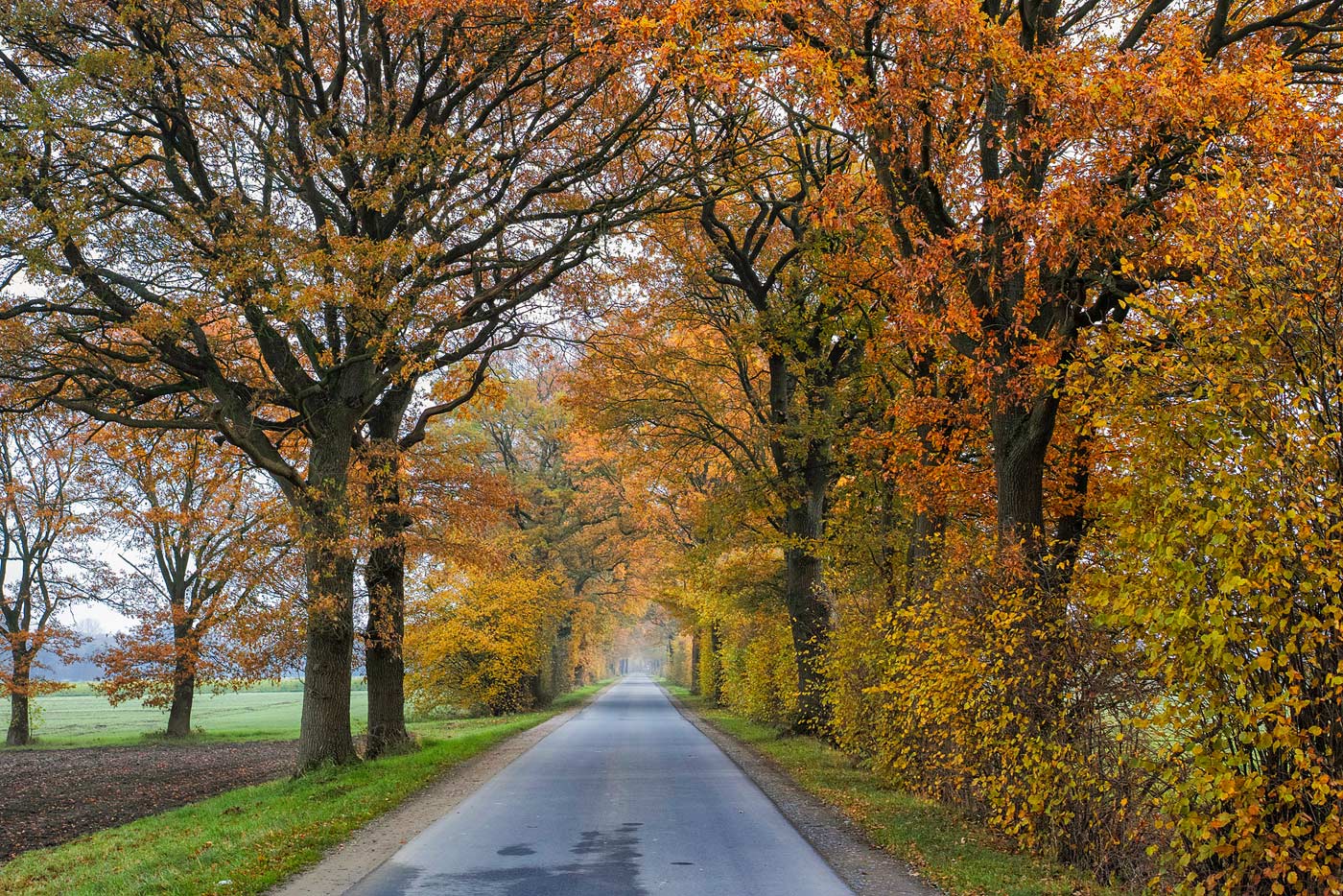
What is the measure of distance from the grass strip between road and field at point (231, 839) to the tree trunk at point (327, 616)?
558 millimetres

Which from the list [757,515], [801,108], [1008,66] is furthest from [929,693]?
[757,515]

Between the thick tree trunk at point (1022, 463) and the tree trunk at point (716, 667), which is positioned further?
the tree trunk at point (716, 667)

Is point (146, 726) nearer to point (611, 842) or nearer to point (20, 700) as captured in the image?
point (20, 700)

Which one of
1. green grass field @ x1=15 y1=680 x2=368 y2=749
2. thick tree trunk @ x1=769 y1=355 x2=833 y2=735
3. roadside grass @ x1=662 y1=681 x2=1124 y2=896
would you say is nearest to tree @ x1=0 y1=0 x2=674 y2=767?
green grass field @ x1=15 y1=680 x2=368 y2=749

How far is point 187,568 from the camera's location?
100 ft

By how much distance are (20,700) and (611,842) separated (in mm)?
27041

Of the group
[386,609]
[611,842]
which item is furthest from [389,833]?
[386,609]

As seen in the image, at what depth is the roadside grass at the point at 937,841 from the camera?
6.80 meters

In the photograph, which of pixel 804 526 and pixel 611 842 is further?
pixel 804 526

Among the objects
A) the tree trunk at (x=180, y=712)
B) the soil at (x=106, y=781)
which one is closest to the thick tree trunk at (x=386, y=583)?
the soil at (x=106, y=781)

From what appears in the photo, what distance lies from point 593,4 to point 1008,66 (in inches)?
225

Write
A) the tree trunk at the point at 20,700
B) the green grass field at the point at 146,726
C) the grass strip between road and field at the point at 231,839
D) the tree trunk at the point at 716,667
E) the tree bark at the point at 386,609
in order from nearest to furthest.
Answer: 1. the grass strip between road and field at the point at 231,839
2. the tree bark at the point at 386,609
3. the tree trunk at the point at 20,700
4. the green grass field at the point at 146,726
5. the tree trunk at the point at 716,667

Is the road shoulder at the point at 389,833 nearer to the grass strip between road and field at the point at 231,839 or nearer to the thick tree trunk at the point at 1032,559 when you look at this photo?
the grass strip between road and field at the point at 231,839

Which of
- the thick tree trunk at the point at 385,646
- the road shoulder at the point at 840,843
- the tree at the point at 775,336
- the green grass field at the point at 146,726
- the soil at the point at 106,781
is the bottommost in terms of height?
the green grass field at the point at 146,726
